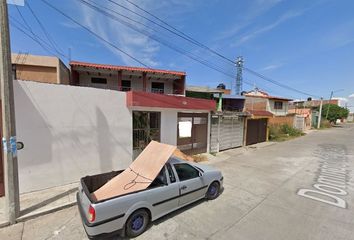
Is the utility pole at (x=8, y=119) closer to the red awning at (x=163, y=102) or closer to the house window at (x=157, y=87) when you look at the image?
the red awning at (x=163, y=102)

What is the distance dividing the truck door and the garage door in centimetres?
1066

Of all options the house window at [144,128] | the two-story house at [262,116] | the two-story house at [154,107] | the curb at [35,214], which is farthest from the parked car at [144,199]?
the two-story house at [262,116]

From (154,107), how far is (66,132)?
11.1 feet

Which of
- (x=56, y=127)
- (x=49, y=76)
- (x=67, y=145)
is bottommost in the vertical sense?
(x=67, y=145)

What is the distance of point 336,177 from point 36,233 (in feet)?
32.2

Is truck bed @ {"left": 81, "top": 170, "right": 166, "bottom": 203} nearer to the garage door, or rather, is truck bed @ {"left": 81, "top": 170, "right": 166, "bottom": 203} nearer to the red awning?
the red awning

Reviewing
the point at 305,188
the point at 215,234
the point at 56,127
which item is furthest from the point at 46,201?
the point at 305,188

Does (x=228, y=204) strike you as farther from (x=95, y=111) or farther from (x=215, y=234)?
(x=95, y=111)

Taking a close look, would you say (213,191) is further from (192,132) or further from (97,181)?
(192,132)

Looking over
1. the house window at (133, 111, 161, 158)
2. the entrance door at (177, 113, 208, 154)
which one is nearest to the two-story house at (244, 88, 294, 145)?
the entrance door at (177, 113, 208, 154)

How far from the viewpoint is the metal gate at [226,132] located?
11062 millimetres

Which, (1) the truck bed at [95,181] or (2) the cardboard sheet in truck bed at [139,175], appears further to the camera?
(1) the truck bed at [95,181]

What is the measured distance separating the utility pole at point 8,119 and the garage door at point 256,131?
13.7 m

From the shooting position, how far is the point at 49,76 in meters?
11.2
